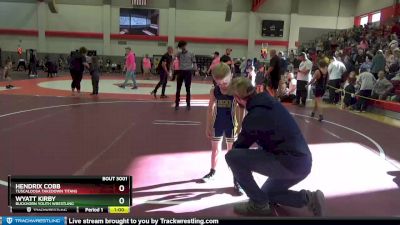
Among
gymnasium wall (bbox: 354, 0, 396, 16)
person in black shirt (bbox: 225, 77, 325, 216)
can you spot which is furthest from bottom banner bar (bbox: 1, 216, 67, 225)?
gymnasium wall (bbox: 354, 0, 396, 16)

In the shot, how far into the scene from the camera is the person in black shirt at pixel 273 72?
→ 1139 centimetres

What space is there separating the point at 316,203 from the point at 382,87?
1060 cm

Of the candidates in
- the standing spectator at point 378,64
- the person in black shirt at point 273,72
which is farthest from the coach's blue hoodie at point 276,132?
the standing spectator at point 378,64

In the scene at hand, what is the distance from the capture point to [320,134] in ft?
28.0

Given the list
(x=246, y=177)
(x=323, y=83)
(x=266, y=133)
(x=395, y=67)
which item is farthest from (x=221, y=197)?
(x=395, y=67)

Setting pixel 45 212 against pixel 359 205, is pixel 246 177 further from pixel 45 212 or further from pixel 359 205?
pixel 45 212

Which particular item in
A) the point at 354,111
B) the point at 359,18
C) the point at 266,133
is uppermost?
the point at 359,18

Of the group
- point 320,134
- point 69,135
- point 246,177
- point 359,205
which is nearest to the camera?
point 246,177

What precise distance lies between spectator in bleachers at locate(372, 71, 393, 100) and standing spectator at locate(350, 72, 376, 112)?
189 mm

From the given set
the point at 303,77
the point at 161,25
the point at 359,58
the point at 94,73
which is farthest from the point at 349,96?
the point at 161,25

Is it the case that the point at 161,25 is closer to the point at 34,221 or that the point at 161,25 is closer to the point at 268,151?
the point at 268,151

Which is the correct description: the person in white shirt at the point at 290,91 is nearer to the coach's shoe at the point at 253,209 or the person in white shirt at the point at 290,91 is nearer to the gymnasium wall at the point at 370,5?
the coach's shoe at the point at 253,209

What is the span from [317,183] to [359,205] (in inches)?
30.4
